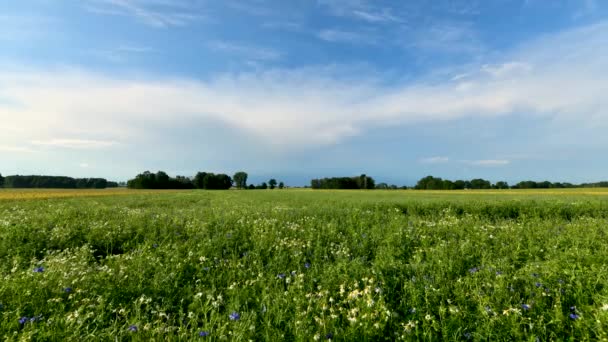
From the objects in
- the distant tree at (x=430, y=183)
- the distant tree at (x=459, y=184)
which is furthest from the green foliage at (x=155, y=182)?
the distant tree at (x=459, y=184)

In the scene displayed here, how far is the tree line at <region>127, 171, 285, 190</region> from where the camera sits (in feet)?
316

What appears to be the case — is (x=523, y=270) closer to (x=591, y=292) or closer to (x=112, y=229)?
(x=591, y=292)

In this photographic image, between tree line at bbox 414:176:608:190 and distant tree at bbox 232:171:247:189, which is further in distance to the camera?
distant tree at bbox 232:171:247:189

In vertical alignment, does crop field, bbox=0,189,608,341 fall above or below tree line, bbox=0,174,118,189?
below

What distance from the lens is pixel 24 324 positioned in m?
2.86

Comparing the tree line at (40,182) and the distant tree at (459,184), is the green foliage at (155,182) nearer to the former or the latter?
the tree line at (40,182)

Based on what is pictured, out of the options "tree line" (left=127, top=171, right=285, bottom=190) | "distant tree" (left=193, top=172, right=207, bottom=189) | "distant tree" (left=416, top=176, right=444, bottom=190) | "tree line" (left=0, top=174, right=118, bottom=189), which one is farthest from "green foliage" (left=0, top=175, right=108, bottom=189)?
"distant tree" (left=416, top=176, right=444, bottom=190)

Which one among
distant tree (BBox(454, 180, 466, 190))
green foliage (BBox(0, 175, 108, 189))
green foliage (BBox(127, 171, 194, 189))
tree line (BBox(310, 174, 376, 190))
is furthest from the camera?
tree line (BBox(310, 174, 376, 190))

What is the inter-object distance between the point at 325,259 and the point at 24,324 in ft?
14.2

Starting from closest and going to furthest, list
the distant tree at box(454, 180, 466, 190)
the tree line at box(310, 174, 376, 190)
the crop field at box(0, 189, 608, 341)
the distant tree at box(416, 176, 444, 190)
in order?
the crop field at box(0, 189, 608, 341) → the distant tree at box(454, 180, 466, 190) → the distant tree at box(416, 176, 444, 190) → the tree line at box(310, 174, 376, 190)

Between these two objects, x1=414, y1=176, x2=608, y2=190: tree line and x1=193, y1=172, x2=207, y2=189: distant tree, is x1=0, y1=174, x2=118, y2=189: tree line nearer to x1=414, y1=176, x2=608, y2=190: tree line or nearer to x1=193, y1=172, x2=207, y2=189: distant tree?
x1=193, y1=172, x2=207, y2=189: distant tree

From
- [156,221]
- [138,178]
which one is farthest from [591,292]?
[138,178]

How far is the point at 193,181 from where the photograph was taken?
4382 inches

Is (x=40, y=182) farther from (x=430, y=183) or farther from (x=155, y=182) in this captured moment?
(x=430, y=183)
